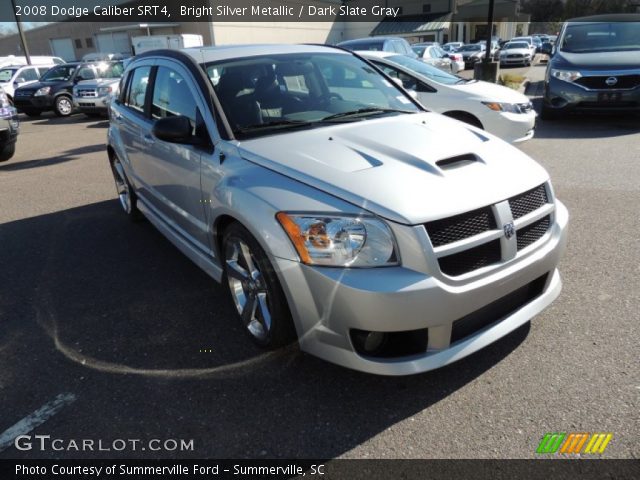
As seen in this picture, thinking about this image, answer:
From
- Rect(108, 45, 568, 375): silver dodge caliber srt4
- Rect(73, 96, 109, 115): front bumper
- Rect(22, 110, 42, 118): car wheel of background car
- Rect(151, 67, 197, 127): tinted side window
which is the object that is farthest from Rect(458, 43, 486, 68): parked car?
Rect(108, 45, 568, 375): silver dodge caliber srt4

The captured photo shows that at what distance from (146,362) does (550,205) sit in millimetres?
2575

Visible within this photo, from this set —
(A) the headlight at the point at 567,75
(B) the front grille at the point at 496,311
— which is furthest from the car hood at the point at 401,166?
(A) the headlight at the point at 567,75

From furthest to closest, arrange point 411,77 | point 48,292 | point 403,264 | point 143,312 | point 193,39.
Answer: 1. point 193,39
2. point 411,77
3. point 48,292
4. point 143,312
5. point 403,264

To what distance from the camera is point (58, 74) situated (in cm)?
1706

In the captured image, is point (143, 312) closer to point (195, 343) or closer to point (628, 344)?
point (195, 343)

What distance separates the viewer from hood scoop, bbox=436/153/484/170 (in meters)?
2.61

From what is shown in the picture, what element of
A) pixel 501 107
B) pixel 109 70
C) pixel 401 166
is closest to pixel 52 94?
pixel 109 70

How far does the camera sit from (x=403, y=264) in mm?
2219

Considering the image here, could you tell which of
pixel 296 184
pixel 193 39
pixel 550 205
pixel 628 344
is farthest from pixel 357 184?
pixel 193 39

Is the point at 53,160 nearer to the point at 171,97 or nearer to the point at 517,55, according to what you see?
the point at 171,97

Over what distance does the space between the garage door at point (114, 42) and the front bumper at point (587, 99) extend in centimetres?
3642

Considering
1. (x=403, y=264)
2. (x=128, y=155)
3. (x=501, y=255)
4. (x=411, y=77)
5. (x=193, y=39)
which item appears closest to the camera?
(x=403, y=264)

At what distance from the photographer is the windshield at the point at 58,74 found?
55.4 feet

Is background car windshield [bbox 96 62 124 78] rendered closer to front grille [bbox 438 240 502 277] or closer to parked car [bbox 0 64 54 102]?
parked car [bbox 0 64 54 102]
